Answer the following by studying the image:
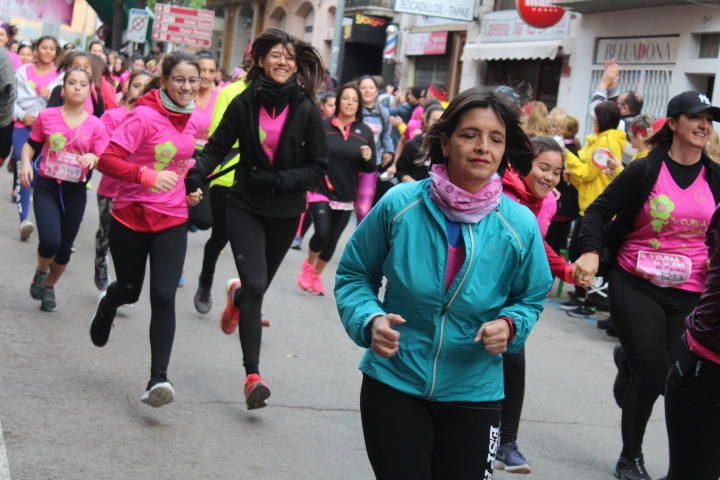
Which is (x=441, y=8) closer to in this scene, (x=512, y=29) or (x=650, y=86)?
(x=512, y=29)

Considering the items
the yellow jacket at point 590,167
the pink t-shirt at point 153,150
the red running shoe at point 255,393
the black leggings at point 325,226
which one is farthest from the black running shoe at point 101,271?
the yellow jacket at point 590,167

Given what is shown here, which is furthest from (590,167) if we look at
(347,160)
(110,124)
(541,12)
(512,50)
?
(512,50)

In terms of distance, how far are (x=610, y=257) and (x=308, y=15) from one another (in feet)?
117

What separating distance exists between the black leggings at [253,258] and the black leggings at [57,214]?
81.2 inches

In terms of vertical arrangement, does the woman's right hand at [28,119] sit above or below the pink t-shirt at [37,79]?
below

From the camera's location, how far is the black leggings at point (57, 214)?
8039 millimetres

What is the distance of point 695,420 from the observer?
4.02m

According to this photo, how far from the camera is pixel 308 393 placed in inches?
273

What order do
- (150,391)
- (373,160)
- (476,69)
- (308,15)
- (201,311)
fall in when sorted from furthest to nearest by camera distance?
1. (308,15)
2. (476,69)
3. (373,160)
4. (201,311)
5. (150,391)

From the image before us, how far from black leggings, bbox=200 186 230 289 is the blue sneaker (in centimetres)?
358

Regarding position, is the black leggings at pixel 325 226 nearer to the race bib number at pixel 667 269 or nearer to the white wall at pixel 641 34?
the race bib number at pixel 667 269

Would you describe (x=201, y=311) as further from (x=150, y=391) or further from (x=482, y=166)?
(x=482, y=166)

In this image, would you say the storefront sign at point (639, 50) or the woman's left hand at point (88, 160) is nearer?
the woman's left hand at point (88, 160)

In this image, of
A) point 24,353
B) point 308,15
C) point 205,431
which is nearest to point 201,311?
point 24,353
